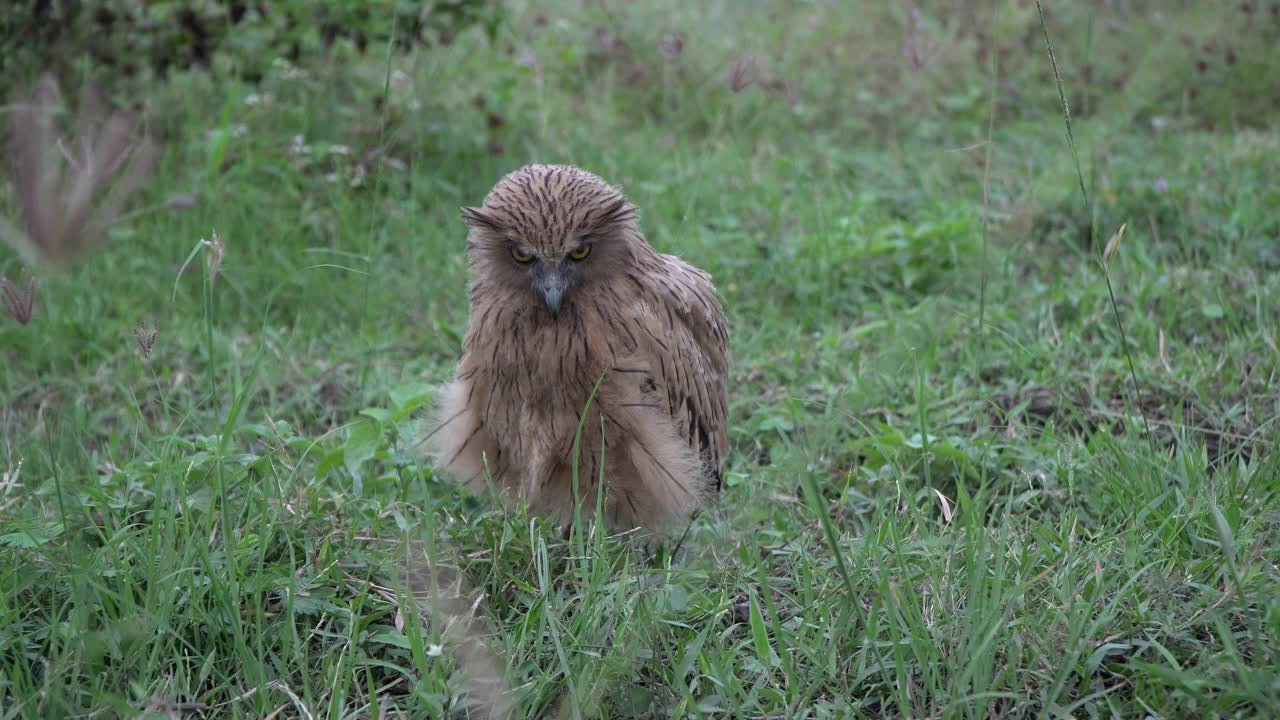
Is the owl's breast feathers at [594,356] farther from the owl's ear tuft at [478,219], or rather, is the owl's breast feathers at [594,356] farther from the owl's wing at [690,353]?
the owl's ear tuft at [478,219]

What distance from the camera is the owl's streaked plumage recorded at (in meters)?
2.99

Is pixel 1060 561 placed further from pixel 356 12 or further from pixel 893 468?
pixel 356 12

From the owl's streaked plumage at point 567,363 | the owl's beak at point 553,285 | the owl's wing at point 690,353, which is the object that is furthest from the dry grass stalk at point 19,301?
the owl's wing at point 690,353

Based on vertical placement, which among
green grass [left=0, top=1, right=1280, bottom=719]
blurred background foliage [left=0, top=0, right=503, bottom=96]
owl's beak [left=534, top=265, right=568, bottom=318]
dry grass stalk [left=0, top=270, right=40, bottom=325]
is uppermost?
blurred background foliage [left=0, top=0, right=503, bottom=96]

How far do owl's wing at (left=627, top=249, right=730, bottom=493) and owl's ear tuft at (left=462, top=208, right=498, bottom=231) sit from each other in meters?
0.51

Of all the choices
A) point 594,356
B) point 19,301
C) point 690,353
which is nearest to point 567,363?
point 594,356

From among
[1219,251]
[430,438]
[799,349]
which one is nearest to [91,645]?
[430,438]

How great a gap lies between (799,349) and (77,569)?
2.92m

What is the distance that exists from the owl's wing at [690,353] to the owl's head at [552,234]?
204 millimetres

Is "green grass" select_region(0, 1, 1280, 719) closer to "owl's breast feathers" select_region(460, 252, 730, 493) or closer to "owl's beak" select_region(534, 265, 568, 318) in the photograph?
"owl's breast feathers" select_region(460, 252, 730, 493)

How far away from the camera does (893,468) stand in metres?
3.25

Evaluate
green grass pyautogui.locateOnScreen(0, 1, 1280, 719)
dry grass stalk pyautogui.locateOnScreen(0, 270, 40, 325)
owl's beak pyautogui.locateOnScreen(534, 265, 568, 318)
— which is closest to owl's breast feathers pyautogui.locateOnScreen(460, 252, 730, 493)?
owl's beak pyautogui.locateOnScreen(534, 265, 568, 318)

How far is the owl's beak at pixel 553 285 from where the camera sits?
2.90m

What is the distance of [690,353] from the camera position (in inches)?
131
